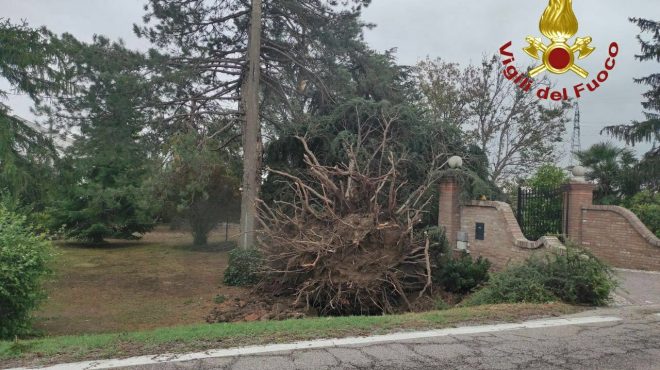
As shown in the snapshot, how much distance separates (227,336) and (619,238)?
10650mm

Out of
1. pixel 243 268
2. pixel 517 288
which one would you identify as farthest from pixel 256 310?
pixel 517 288

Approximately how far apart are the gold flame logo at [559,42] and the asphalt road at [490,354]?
307 inches

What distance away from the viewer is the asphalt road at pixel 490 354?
15.0 ft

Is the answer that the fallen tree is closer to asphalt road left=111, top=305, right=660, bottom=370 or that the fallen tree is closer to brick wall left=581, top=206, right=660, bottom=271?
brick wall left=581, top=206, right=660, bottom=271

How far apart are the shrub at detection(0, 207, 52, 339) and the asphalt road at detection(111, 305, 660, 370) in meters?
3.78

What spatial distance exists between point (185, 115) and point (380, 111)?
614 cm

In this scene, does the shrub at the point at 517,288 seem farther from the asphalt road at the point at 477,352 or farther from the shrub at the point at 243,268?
the shrub at the point at 243,268

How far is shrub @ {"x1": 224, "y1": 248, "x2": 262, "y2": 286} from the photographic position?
13648 millimetres

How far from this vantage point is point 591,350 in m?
5.12

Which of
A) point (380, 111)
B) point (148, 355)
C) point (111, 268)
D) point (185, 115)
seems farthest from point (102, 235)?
point (148, 355)

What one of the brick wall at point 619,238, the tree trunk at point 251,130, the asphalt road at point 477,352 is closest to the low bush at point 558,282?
the asphalt road at point 477,352

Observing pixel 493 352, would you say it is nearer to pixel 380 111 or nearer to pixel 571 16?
pixel 571 16

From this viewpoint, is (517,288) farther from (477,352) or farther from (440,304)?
(477,352)

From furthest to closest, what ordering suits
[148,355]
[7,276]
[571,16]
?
[571,16], [7,276], [148,355]
